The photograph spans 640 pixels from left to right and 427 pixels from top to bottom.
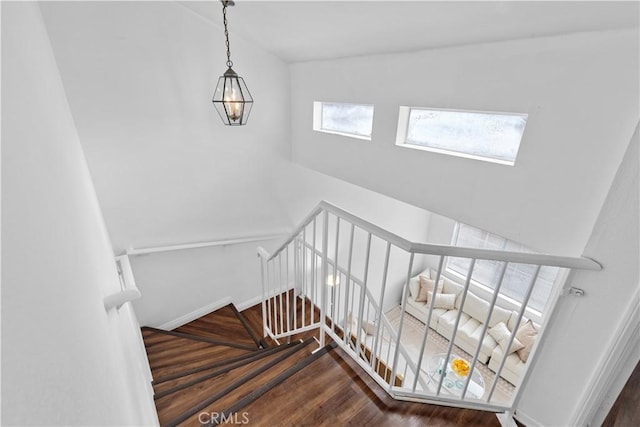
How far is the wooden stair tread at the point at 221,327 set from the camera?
3.66 metres

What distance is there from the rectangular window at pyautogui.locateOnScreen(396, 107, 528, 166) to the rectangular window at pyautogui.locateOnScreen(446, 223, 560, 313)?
9.10ft

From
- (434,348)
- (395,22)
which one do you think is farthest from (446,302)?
(395,22)

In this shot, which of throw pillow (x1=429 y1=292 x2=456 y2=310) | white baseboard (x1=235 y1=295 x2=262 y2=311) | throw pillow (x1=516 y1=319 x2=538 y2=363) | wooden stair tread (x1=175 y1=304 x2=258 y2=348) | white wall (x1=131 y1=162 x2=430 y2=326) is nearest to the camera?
white wall (x1=131 y1=162 x2=430 y2=326)

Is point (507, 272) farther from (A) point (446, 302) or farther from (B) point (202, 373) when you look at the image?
(B) point (202, 373)

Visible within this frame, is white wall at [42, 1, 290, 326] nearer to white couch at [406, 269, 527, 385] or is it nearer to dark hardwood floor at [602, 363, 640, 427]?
white couch at [406, 269, 527, 385]

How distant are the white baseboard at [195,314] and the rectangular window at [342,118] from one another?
8.54 feet

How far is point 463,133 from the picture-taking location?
2430 mm

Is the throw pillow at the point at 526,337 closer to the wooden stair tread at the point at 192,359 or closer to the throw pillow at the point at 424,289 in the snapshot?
the throw pillow at the point at 424,289

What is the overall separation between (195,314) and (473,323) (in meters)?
4.55

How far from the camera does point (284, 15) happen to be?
2.36 m

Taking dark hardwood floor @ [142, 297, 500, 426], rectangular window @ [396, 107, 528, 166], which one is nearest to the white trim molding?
dark hardwood floor @ [142, 297, 500, 426]

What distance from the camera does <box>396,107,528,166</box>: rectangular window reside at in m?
2.18

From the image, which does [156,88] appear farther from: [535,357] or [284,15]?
[535,357]

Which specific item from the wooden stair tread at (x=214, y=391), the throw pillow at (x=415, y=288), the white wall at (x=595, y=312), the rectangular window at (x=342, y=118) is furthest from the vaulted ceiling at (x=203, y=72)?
the throw pillow at (x=415, y=288)
